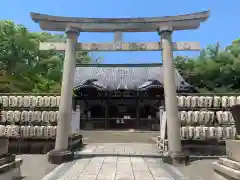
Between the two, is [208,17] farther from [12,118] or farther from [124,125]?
[124,125]

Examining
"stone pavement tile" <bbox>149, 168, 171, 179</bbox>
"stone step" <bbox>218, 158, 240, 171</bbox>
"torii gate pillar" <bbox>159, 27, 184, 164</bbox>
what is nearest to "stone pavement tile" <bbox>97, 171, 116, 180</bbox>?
"stone pavement tile" <bbox>149, 168, 171, 179</bbox>

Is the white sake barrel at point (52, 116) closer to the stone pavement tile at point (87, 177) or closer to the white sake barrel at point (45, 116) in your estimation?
the white sake barrel at point (45, 116)

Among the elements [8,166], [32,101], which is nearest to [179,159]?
[8,166]

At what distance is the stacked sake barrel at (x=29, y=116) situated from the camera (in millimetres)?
10828

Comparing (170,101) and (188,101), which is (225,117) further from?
(170,101)

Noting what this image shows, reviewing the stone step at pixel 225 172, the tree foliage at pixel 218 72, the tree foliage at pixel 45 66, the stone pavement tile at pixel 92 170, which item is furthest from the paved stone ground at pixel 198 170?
the tree foliage at pixel 218 72

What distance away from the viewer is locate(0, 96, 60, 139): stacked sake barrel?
10828 millimetres

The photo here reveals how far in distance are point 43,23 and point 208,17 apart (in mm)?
6403

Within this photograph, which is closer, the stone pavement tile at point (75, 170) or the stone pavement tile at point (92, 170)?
the stone pavement tile at point (75, 170)

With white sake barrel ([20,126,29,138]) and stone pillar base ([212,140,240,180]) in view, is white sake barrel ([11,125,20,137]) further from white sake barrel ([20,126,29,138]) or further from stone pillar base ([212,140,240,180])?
stone pillar base ([212,140,240,180])

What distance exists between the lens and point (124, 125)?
2648 cm

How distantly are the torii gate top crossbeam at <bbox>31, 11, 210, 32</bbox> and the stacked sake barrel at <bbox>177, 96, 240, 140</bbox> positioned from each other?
2988 millimetres

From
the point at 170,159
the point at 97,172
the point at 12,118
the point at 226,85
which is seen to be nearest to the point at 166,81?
the point at 170,159

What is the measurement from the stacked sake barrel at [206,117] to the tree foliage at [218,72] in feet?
64.9
